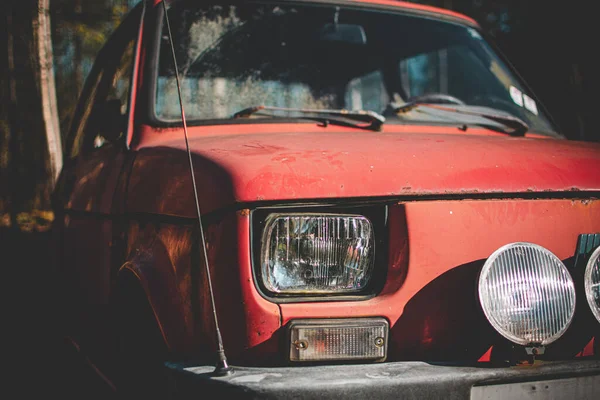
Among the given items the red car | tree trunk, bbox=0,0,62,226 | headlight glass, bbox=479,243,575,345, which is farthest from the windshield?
tree trunk, bbox=0,0,62,226

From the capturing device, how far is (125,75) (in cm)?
334

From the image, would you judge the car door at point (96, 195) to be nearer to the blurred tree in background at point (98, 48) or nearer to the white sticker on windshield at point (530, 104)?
the white sticker on windshield at point (530, 104)

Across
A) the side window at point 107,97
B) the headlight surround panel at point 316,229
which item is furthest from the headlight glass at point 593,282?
A: the side window at point 107,97

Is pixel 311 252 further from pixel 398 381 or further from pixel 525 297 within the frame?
pixel 525 297

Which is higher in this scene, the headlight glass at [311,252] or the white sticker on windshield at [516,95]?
the white sticker on windshield at [516,95]

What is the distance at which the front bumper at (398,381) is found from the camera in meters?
1.71

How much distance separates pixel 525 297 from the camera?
5.99 ft

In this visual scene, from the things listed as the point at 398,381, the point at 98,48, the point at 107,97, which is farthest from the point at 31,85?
the point at 398,381

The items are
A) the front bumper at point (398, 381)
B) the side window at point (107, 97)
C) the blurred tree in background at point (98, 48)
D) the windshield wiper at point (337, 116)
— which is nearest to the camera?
the front bumper at point (398, 381)

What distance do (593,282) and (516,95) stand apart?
5.80 ft

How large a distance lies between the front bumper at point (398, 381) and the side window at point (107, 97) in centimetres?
140

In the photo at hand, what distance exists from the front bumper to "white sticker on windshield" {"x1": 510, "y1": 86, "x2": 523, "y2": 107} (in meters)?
1.81

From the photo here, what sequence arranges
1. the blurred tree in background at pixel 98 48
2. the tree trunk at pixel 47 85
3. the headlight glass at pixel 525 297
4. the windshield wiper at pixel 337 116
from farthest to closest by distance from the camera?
A: the blurred tree in background at pixel 98 48, the tree trunk at pixel 47 85, the windshield wiper at pixel 337 116, the headlight glass at pixel 525 297

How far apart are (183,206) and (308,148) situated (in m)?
0.42
